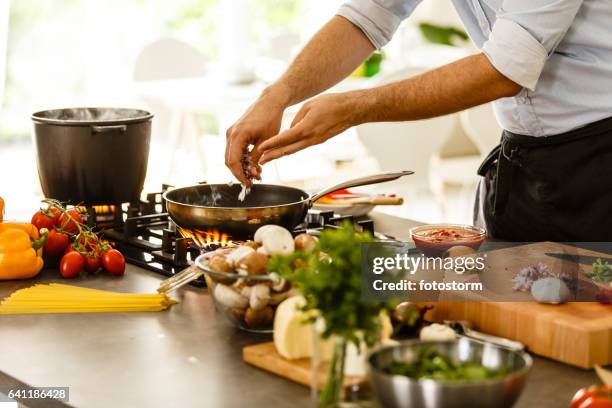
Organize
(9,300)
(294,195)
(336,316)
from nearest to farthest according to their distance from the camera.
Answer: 1. (336,316)
2. (9,300)
3. (294,195)

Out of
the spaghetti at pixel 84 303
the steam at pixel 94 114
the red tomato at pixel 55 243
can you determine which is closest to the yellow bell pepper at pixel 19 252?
the red tomato at pixel 55 243

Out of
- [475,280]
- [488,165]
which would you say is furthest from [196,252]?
[488,165]

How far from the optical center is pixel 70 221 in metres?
1.94

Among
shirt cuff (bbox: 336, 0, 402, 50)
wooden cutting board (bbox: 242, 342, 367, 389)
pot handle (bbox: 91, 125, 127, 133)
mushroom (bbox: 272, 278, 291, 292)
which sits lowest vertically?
wooden cutting board (bbox: 242, 342, 367, 389)

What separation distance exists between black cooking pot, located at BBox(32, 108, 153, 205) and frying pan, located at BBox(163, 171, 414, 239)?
10.0 inches

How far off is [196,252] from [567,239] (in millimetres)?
830

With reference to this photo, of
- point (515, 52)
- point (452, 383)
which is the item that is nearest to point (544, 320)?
point (452, 383)

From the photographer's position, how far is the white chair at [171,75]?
17.9 feet

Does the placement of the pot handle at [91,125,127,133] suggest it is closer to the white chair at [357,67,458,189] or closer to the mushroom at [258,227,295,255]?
the mushroom at [258,227,295,255]

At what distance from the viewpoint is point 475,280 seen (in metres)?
1.56

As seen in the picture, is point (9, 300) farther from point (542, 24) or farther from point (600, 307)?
point (542, 24)

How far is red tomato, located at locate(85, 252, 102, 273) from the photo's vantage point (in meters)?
1.86

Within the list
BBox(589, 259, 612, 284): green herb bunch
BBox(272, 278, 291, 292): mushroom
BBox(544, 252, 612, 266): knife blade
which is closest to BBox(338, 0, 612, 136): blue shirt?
BBox(544, 252, 612, 266): knife blade

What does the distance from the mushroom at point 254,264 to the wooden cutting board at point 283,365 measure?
0.35 ft
